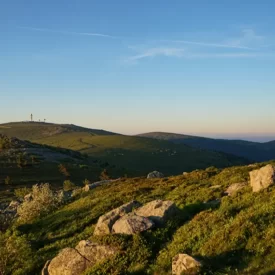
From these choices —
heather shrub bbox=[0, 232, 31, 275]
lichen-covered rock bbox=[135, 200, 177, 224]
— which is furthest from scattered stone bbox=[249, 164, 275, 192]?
heather shrub bbox=[0, 232, 31, 275]

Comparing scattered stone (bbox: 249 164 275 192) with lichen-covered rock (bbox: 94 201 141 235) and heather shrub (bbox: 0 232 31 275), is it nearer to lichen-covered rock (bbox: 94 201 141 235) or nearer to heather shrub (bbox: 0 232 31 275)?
lichen-covered rock (bbox: 94 201 141 235)

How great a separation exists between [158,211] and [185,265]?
6853mm

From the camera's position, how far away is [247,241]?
1741 centimetres

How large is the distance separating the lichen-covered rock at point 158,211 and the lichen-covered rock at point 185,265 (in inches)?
213

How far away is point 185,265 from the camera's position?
15828 millimetres

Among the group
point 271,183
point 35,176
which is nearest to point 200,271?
point 271,183

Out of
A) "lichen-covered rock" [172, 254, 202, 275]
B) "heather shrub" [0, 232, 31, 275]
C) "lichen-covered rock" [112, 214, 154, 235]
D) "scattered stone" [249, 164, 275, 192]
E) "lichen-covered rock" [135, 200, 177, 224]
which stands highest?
"scattered stone" [249, 164, 275, 192]

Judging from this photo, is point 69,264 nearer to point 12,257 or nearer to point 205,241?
point 12,257

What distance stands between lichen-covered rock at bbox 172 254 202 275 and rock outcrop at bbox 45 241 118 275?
14.9ft

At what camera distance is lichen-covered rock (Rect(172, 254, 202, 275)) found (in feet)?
50.5

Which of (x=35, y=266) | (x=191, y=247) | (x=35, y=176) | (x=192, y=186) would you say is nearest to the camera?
(x=191, y=247)

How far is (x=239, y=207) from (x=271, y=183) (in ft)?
13.6

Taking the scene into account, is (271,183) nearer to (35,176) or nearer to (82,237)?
(82,237)

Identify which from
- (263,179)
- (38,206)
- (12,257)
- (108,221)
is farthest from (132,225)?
(38,206)
